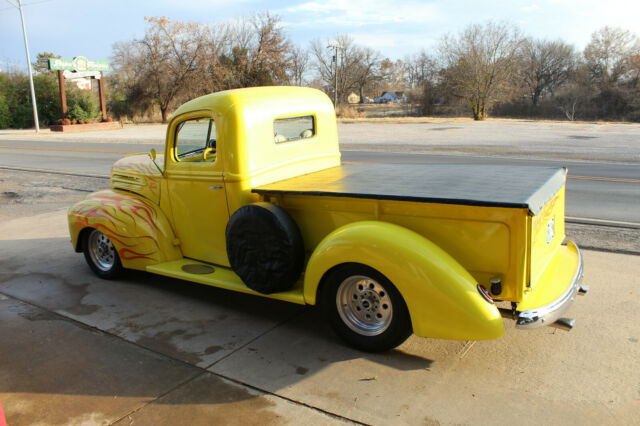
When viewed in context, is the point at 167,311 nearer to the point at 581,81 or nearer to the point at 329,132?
the point at 329,132

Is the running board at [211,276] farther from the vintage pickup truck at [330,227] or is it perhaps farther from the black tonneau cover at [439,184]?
the black tonneau cover at [439,184]

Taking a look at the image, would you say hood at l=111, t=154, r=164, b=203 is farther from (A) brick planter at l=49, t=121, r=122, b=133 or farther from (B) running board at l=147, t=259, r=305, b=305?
(A) brick planter at l=49, t=121, r=122, b=133

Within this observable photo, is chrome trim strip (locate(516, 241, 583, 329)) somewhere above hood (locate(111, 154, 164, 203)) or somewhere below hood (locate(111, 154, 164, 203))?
below

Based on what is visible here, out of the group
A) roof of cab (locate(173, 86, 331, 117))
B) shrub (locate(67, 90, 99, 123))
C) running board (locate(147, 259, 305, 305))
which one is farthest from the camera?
shrub (locate(67, 90, 99, 123))

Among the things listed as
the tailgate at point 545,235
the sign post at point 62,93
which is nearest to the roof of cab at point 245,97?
the tailgate at point 545,235

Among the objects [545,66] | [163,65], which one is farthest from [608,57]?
[163,65]

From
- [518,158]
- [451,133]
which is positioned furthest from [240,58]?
[518,158]

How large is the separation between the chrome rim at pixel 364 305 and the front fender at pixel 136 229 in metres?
2.09

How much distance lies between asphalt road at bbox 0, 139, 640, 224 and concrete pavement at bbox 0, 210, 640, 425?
1.98m

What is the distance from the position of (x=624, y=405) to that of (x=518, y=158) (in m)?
13.4

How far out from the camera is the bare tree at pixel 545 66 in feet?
168

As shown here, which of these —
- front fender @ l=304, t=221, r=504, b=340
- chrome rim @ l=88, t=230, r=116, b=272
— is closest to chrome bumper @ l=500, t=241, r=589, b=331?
front fender @ l=304, t=221, r=504, b=340

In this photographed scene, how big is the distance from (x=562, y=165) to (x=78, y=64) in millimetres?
34500

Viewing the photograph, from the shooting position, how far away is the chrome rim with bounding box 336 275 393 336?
3420mm
